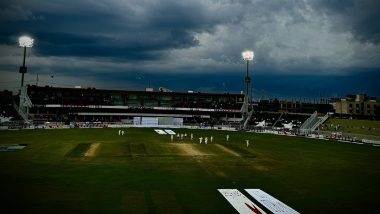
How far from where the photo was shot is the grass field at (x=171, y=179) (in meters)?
17.3

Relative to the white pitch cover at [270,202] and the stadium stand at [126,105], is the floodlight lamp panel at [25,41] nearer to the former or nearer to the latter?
the stadium stand at [126,105]

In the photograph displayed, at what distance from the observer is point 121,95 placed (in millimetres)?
96312

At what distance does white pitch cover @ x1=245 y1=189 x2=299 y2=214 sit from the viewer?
662 inches

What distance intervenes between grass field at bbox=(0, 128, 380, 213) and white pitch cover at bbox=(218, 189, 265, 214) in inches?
18.4

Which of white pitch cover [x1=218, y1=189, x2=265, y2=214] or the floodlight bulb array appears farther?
the floodlight bulb array

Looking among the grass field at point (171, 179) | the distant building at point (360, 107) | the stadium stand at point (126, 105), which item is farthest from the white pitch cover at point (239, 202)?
the distant building at point (360, 107)

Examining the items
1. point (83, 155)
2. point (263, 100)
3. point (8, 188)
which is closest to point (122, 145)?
point (83, 155)

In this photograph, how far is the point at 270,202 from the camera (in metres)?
18.2

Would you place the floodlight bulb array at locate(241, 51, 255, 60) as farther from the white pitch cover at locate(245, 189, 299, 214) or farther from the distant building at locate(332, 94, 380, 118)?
the white pitch cover at locate(245, 189, 299, 214)

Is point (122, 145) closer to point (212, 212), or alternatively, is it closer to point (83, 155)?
point (83, 155)

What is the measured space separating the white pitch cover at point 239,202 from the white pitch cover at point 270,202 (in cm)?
65

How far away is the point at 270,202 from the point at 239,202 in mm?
1750

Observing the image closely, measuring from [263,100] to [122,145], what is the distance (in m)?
119

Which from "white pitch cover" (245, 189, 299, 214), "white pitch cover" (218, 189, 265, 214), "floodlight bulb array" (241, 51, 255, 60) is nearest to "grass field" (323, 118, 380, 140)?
"floodlight bulb array" (241, 51, 255, 60)
